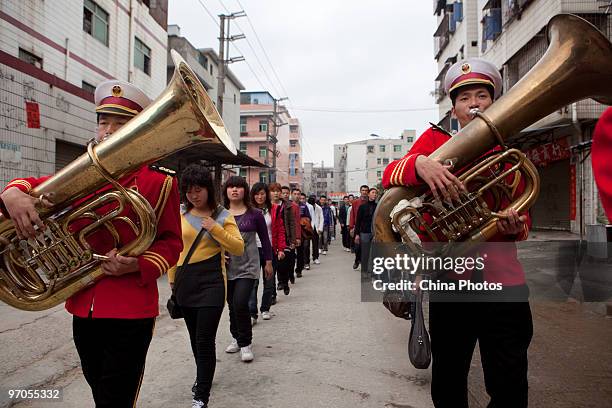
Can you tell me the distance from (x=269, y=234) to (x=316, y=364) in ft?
7.22

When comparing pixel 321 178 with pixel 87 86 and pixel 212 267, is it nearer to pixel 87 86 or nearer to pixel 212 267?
pixel 87 86

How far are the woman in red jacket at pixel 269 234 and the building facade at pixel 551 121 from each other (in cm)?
732

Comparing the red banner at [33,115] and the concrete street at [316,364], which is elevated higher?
the red banner at [33,115]

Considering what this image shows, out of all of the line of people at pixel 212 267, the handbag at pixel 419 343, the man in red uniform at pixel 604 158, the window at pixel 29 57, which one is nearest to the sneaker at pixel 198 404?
the line of people at pixel 212 267

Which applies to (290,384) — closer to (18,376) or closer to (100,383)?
(100,383)

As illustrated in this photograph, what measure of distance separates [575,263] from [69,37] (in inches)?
541

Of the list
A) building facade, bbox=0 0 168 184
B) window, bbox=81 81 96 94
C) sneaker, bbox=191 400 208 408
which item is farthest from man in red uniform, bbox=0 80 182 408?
window, bbox=81 81 96 94

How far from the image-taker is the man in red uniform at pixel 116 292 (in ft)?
6.10

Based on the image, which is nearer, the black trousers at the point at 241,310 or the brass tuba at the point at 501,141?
the brass tuba at the point at 501,141

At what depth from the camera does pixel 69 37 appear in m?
12.7

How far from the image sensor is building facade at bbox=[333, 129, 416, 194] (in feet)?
237

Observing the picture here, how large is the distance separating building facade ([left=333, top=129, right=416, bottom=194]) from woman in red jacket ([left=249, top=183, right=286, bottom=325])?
207ft

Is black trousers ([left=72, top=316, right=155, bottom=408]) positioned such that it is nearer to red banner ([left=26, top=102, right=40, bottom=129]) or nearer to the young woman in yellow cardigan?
the young woman in yellow cardigan

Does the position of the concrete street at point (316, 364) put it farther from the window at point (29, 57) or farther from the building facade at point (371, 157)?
the building facade at point (371, 157)
